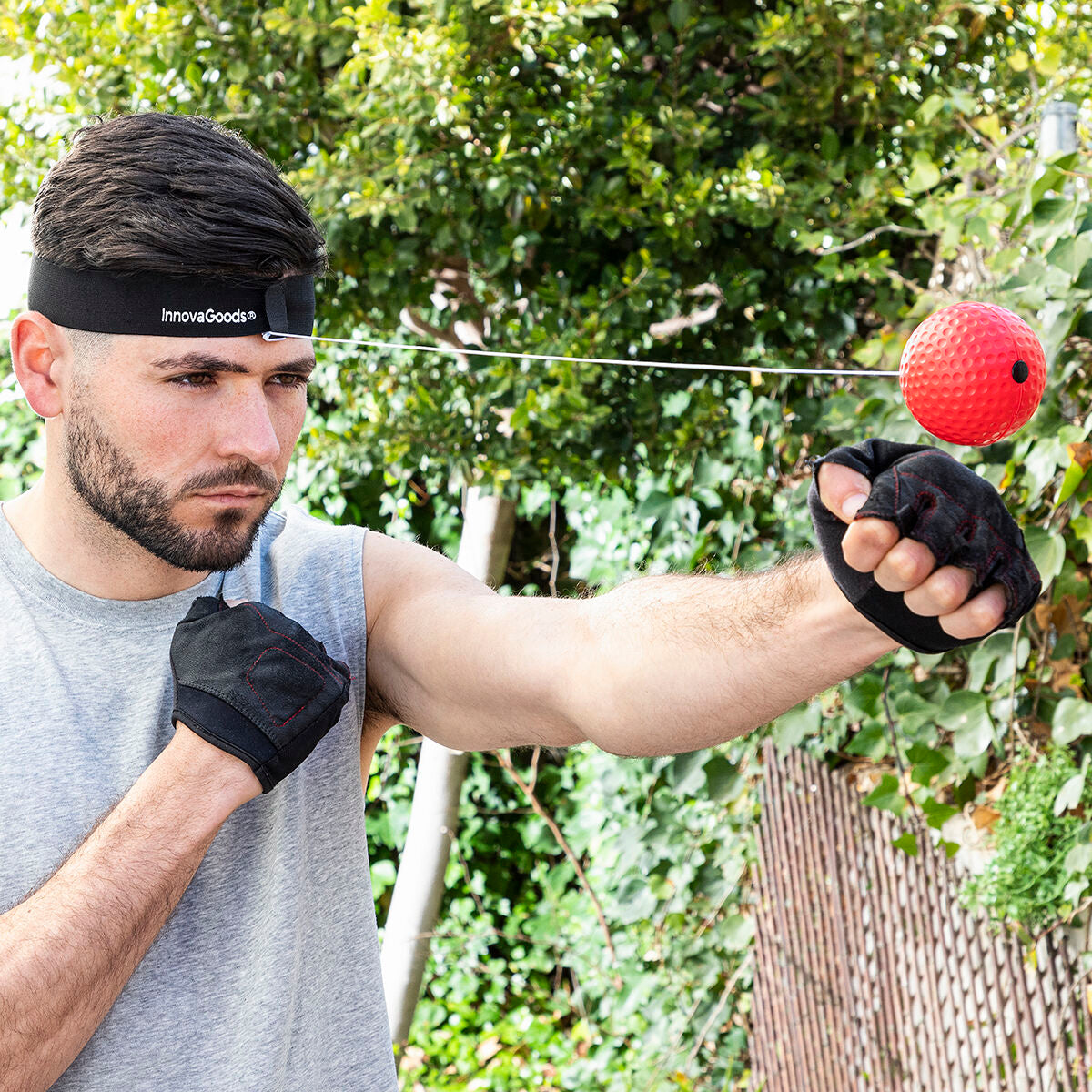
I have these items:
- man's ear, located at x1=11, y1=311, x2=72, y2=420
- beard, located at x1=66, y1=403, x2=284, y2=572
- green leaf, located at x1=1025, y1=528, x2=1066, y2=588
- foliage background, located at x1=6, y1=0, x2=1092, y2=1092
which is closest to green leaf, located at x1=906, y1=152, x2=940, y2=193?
foliage background, located at x1=6, y1=0, x2=1092, y2=1092

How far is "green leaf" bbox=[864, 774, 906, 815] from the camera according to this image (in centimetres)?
249

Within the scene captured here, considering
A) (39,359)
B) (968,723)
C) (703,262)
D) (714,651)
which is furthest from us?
(703,262)

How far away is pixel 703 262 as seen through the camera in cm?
290

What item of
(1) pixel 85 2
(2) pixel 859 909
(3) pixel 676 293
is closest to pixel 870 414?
(3) pixel 676 293

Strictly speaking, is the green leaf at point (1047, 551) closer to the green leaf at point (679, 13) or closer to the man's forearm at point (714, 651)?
the man's forearm at point (714, 651)

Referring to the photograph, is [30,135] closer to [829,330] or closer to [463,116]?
Result: [463,116]

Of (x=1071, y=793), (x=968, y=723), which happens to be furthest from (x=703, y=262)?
(x=1071, y=793)

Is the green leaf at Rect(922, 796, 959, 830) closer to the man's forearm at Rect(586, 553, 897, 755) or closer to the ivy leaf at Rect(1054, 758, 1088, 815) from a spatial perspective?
the ivy leaf at Rect(1054, 758, 1088, 815)

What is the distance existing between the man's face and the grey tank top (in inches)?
5.8

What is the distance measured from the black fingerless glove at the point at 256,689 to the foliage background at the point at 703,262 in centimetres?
102

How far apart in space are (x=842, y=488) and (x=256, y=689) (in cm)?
73

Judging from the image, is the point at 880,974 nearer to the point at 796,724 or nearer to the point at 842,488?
the point at 796,724

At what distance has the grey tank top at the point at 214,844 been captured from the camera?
1.35 metres

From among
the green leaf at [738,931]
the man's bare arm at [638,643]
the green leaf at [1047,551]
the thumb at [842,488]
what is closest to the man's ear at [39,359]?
the man's bare arm at [638,643]
